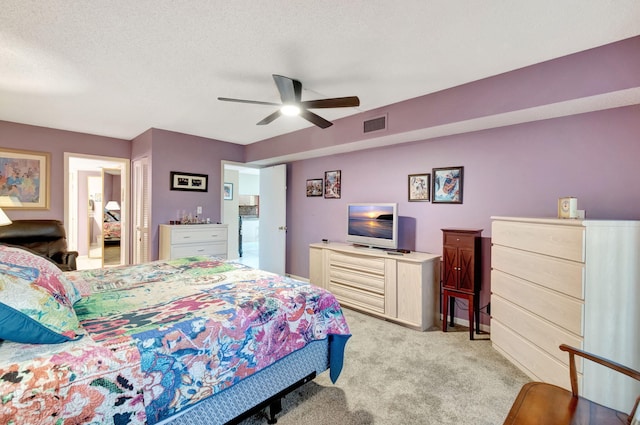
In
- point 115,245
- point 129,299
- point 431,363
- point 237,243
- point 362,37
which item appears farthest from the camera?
point 237,243

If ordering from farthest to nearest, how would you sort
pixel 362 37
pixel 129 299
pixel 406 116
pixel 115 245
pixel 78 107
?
pixel 115 245
pixel 78 107
pixel 406 116
pixel 362 37
pixel 129 299

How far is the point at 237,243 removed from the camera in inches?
297

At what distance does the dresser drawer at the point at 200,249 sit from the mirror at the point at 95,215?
4259mm

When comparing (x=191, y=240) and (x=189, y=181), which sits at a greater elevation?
(x=189, y=181)

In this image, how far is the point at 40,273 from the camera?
149cm

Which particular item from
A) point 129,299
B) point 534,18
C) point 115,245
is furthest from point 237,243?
point 534,18

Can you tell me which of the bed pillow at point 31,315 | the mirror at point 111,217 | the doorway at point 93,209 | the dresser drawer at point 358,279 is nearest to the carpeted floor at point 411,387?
the dresser drawer at point 358,279

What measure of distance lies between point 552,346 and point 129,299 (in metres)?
2.87

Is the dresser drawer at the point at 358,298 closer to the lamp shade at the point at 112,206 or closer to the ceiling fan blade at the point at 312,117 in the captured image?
the ceiling fan blade at the point at 312,117

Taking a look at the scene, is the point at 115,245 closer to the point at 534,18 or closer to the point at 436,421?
the point at 436,421

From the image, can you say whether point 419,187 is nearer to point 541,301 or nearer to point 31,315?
point 541,301

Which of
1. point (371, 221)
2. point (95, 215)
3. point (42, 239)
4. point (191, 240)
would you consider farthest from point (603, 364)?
point (95, 215)

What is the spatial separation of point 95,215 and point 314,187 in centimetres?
633

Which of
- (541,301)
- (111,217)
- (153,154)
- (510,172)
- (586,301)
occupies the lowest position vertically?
(541,301)
